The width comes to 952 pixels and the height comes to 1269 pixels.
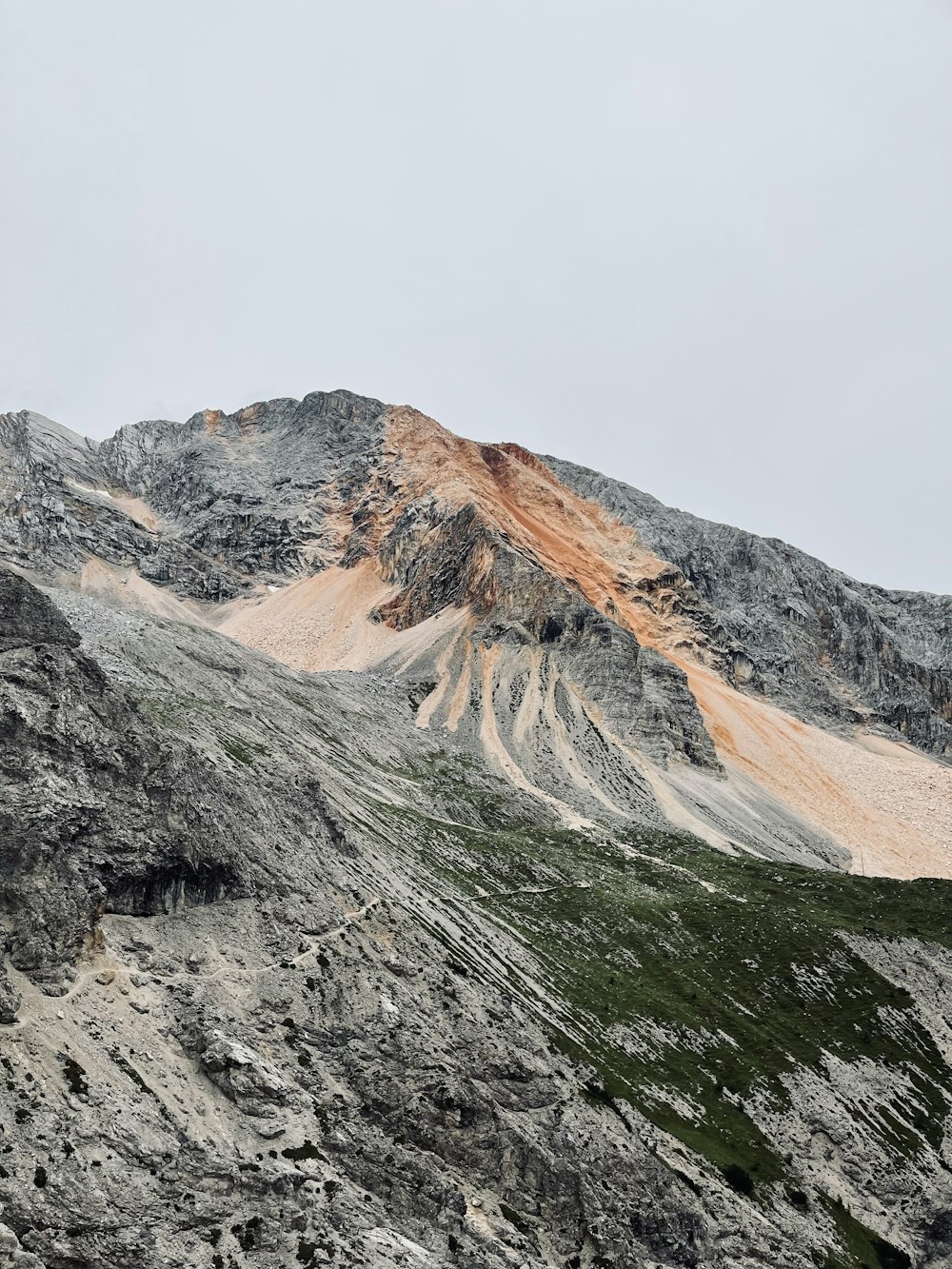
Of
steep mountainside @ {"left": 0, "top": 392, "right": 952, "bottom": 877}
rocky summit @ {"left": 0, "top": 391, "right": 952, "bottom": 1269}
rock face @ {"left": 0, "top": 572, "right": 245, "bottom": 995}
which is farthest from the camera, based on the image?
steep mountainside @ {"left": 0, "top": 392, "right": 952, "bottom": 877}

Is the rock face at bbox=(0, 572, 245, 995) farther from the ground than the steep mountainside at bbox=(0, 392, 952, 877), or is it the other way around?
the steep mountainside at bbox=(0, 392, 952, 877)

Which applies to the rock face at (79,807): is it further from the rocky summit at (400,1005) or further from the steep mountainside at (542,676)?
the steep mountainside at (542,676)

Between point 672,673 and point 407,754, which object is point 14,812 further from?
point 672,673

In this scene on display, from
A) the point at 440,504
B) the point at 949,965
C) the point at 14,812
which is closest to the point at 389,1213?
the point at 14,812

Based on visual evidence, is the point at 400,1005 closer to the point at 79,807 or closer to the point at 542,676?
the point at 79,807

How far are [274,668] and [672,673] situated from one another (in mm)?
70629

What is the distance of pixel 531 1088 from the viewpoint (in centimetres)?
4844

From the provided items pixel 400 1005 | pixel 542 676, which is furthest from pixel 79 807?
pixel 542 676

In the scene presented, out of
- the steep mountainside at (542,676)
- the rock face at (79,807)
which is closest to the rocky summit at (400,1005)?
the rock face at (79,807)

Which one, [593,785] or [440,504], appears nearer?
[593,785]

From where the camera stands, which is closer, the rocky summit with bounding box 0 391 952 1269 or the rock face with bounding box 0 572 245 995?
the rocky summit with bounding box 0 391 952 1269

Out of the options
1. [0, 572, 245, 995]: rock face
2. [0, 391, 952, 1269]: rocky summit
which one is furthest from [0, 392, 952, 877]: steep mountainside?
[0, 572, 245, 995]: rock face

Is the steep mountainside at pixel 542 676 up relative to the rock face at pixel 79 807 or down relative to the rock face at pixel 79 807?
up

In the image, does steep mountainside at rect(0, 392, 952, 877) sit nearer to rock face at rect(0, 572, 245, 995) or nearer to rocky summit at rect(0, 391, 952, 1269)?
rocky summit at rect(0, 391, 952, 1269)
